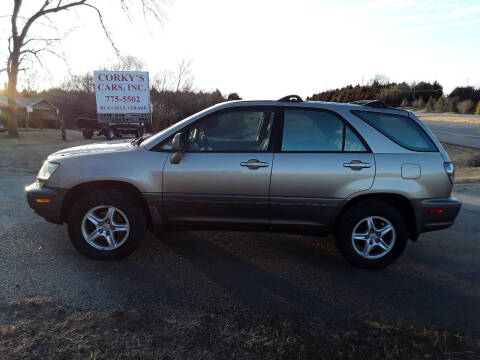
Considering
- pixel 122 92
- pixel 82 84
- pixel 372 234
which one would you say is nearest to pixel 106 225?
pixel 372 234

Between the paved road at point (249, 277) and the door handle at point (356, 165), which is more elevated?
the door handle at point (356, 165)

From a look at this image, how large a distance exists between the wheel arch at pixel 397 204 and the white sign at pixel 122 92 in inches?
438

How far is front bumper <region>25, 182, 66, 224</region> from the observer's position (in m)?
3.69

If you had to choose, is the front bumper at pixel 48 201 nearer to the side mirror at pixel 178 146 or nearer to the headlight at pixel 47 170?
the headlight at pixel 47 170

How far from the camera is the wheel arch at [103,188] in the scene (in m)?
3.72

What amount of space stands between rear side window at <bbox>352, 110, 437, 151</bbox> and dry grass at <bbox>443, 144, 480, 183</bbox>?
6.66 meters

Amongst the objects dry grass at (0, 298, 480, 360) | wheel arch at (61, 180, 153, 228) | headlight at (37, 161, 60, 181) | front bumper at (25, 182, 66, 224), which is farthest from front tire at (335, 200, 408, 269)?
headlight at (37, 161, 60, 181)

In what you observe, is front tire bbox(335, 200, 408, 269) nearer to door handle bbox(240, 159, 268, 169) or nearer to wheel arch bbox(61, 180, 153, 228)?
door handle bbox(240, 159, 268, 169)

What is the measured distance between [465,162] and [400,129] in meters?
11.6

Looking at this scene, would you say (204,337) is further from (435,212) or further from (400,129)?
(400,129)

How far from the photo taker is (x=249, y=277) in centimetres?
352

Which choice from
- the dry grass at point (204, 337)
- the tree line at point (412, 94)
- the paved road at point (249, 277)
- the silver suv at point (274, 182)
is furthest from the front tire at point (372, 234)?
the tree line at point (412, 94)

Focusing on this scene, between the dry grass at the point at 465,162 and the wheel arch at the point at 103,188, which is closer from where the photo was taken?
the wheel arch at the point at 103,188

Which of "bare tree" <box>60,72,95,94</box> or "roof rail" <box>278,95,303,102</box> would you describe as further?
"bare tree" <box>60,72,95,94</box>
